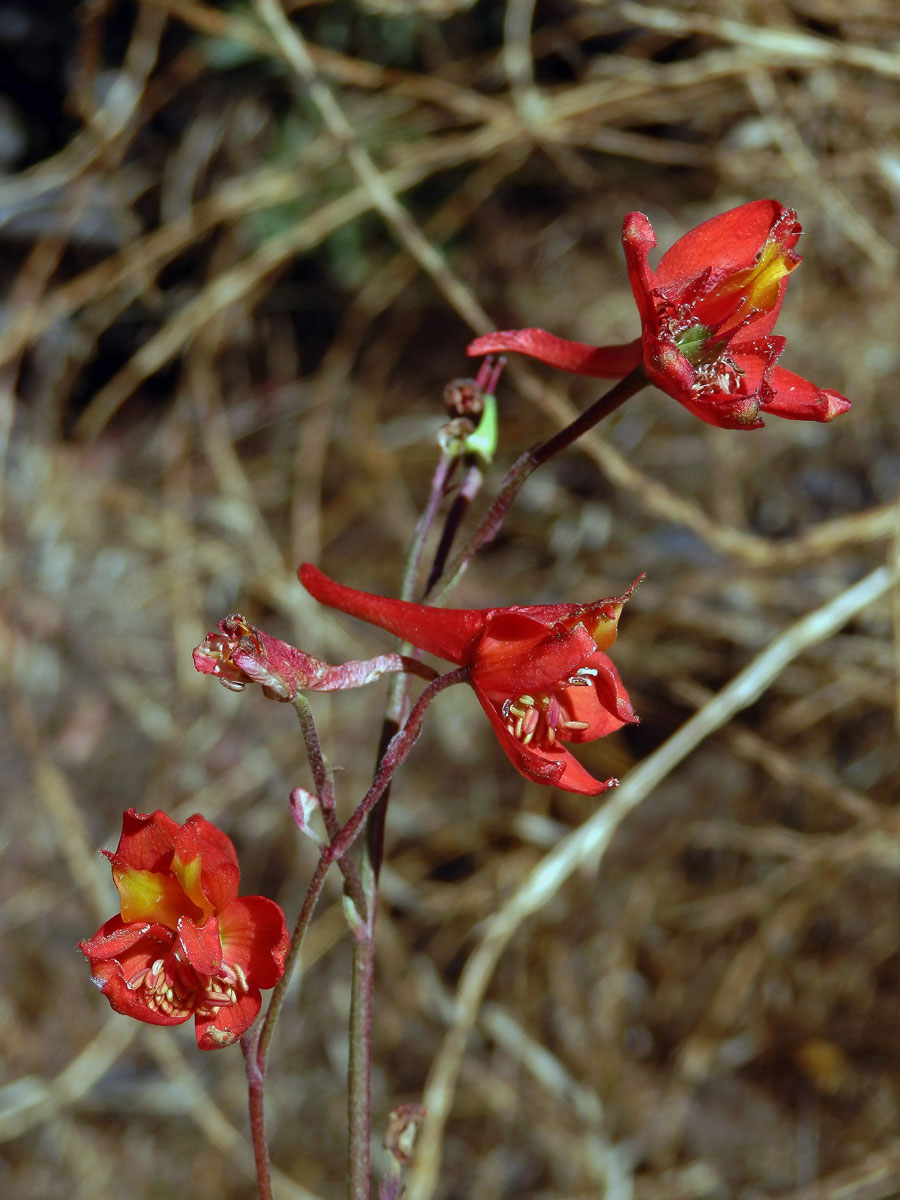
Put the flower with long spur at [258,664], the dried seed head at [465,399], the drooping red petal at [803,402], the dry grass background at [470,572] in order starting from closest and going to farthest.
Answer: the flower with long spur at [258,664]
the drooping red petal at [803,402]
the dried seed head at [465,399]
the dry grass background at [470,572]

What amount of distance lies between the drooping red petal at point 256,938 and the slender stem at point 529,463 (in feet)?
0.87

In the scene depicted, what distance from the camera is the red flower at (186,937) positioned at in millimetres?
703

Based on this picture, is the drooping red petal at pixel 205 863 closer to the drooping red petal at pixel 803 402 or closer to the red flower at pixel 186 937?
the red flower at pixel 186 937

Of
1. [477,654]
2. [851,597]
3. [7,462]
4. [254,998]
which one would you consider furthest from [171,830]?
[7,462]

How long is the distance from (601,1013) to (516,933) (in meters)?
0.28

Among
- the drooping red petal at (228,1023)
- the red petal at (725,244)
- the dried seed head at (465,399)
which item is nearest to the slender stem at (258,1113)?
the drooping red petal at (228,1023)

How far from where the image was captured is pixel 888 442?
270 cm

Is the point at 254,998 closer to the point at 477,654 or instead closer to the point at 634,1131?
the point at 477,654

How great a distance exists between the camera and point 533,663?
27.3 inches

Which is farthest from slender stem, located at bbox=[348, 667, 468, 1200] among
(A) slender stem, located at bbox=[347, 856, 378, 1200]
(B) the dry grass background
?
(B) the dry grass background

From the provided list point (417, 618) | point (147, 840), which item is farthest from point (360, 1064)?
point (417, 618)

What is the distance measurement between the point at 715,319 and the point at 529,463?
0.21m

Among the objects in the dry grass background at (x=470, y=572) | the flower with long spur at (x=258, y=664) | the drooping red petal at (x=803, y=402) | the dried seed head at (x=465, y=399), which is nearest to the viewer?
the flower with long spur at (x=258, y=664)

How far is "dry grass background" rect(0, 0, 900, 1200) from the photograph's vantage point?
2.35 m
